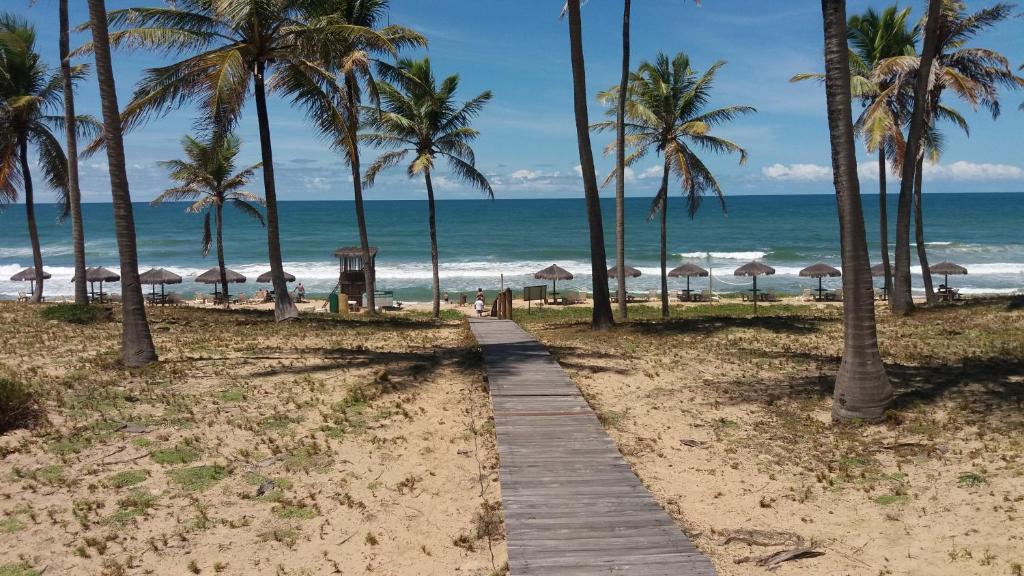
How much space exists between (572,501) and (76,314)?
47.4 feet

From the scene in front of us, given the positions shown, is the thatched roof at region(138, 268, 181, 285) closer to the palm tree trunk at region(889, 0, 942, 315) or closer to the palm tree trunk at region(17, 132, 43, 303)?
the palm tree trunk at region(17, 132, 43, 303)

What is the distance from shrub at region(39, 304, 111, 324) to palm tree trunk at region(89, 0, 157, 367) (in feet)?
19.7

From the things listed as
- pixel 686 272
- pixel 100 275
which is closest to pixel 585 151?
pixel 686 272

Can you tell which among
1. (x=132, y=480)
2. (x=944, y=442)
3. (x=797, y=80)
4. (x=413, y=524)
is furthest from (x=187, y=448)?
(x=797, y=80)

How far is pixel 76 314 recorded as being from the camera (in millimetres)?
16641

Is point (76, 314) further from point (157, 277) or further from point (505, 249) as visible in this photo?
point (505, 249)

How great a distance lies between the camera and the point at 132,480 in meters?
7.38

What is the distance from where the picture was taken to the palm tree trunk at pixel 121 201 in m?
11.4

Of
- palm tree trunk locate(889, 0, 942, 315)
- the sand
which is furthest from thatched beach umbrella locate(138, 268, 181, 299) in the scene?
palm tree trunk locate(889, 0, 942, 315)

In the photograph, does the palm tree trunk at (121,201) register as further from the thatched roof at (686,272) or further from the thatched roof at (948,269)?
the thatched roof at (948,269)

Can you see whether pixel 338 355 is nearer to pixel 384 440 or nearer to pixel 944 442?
pixel 384 440

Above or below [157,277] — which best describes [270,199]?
above

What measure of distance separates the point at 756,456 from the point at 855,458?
1.03 m

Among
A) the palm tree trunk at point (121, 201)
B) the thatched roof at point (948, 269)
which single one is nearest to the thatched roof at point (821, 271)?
the thatched roof at point (948, 269)
